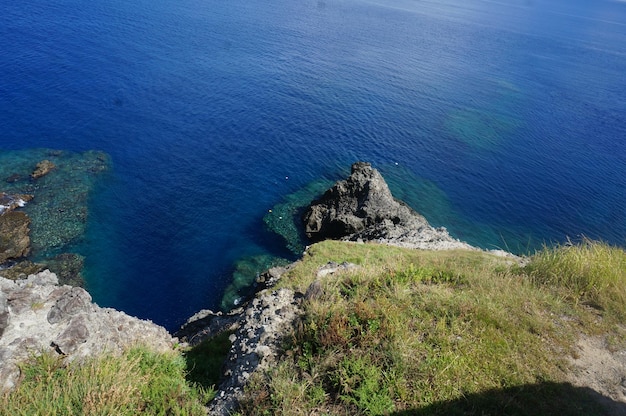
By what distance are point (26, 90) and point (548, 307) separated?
244ft

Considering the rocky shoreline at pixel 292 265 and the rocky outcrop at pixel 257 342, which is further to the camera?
the rocky shoreline at pixel 292 265

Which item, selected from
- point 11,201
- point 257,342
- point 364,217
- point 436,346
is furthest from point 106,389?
point 11,201

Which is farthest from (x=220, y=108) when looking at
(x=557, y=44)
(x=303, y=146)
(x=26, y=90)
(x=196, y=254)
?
(x=557, y=44)

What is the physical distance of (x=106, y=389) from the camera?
1183 cm

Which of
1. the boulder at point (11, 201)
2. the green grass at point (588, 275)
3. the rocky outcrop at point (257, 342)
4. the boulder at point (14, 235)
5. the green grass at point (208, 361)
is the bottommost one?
the boulder at point (14, 235)

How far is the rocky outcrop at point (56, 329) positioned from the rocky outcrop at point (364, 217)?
2356 cm

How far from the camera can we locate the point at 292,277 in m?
24.9

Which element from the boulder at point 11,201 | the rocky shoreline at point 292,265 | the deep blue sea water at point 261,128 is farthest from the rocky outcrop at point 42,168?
the rocky shoreline at point 292,265

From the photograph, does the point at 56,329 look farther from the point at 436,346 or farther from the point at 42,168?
the point at 42,168

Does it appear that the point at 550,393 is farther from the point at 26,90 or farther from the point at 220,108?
the point at 26,90

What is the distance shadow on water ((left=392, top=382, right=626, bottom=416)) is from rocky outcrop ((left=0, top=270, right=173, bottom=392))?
1200cm

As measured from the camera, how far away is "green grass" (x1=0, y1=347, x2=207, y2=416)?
11164 millimetres

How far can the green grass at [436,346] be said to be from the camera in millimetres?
11109

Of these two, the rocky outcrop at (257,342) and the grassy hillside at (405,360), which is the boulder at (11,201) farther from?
the rocky outcrop at (257,342)
